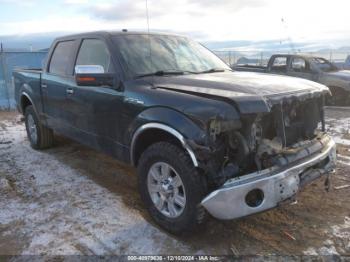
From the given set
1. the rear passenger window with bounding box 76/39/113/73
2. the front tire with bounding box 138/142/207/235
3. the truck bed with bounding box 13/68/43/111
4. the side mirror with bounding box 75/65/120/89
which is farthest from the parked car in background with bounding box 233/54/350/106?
the front tire with bounding box 138/142/207/235

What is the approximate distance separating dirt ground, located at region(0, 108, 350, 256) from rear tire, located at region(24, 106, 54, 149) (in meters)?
1.02

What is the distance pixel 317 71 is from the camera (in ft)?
34.0

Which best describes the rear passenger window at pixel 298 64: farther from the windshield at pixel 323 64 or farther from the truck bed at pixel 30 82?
the truck bed at pixel 30 82

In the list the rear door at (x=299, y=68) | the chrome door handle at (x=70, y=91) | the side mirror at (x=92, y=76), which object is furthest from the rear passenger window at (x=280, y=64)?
the side mirror at (x=92, y=76)

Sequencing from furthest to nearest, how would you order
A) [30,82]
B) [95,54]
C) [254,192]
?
[30,82]
[95,54]
[254,192]

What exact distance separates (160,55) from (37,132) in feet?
10.3

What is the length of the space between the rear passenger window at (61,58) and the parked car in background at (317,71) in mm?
5836

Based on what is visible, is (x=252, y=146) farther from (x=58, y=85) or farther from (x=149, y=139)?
(x=58, y=85)

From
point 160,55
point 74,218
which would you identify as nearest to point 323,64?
point 160,55

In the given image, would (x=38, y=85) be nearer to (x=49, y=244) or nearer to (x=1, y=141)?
(x=1, y=141)

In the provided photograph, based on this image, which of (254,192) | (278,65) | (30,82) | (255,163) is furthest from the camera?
(278,65)

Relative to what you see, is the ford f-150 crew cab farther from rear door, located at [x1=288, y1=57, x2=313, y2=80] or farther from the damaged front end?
rear door, located at [x1=288, y1=57, x2=313, y2=80]

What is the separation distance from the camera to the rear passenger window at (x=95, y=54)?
13.5 feet

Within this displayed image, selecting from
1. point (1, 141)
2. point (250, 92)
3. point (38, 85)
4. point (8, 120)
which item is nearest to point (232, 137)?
point (250, 92)
